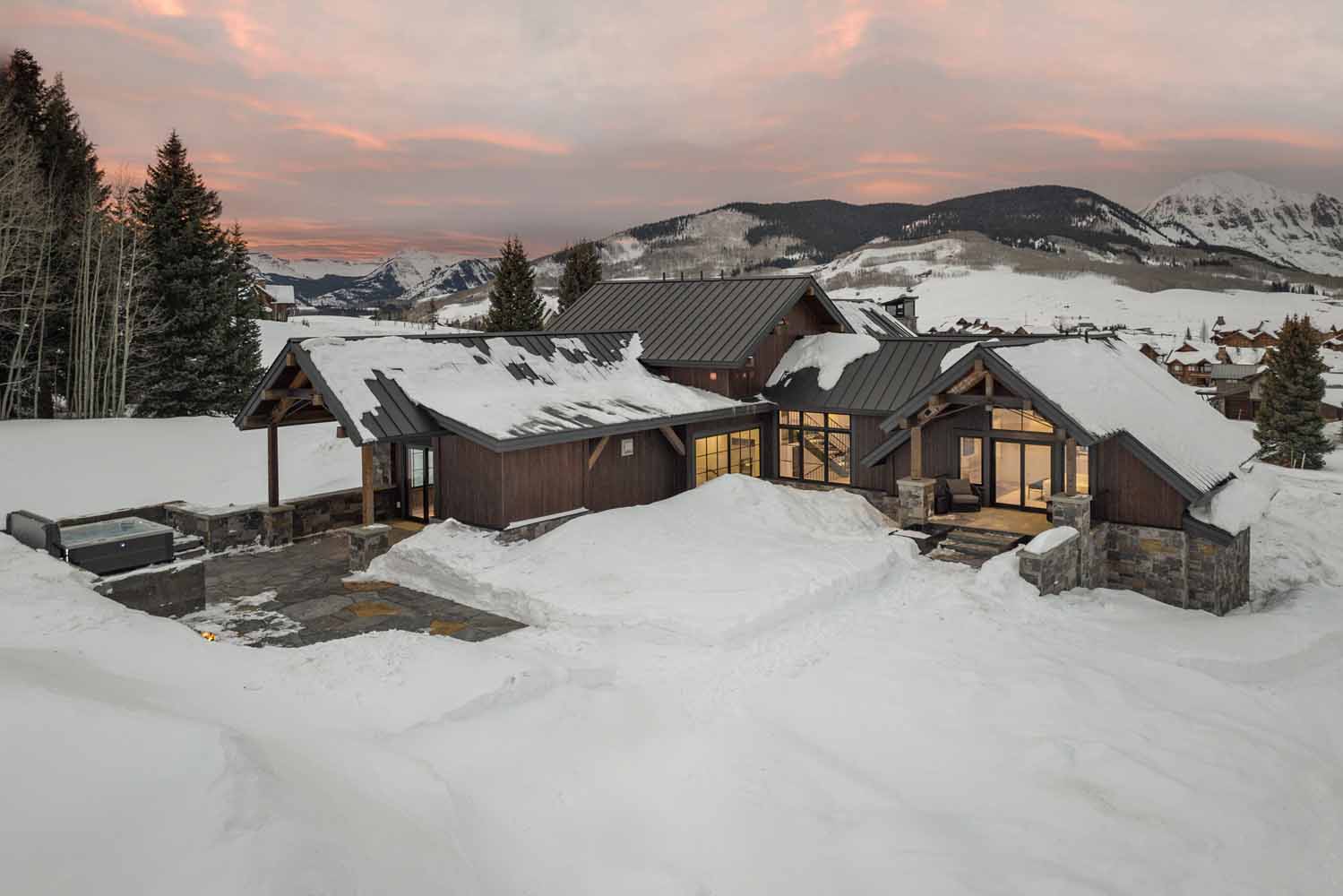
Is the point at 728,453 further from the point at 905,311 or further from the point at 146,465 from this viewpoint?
the point at 905,311

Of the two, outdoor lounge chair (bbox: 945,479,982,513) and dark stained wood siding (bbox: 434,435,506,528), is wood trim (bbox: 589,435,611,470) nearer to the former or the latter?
dark stained wood siding (bbox: 434,435,506,528)

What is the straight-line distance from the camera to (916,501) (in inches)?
657

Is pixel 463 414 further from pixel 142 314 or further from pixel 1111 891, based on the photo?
pixel 142 314

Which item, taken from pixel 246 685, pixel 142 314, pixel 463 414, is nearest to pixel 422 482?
pixel 463 414

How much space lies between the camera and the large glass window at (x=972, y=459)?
17.6 metres

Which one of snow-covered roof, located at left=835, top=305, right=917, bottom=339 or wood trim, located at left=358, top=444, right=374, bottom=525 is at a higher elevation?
snow-covered roof, located at left=835, top=305, right=917, bottom=339

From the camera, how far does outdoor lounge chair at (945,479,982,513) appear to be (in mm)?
17047

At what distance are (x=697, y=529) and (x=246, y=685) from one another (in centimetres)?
888

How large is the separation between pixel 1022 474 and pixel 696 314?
9.01 metres

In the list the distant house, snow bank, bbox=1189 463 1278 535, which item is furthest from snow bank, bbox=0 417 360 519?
the distant house

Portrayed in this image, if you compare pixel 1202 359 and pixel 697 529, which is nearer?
pixel 697 529

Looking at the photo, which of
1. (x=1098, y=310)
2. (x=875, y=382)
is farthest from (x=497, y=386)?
(x=1098, y=310)

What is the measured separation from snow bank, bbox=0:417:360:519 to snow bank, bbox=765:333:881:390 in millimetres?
11612

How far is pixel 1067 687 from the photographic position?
9.66m
